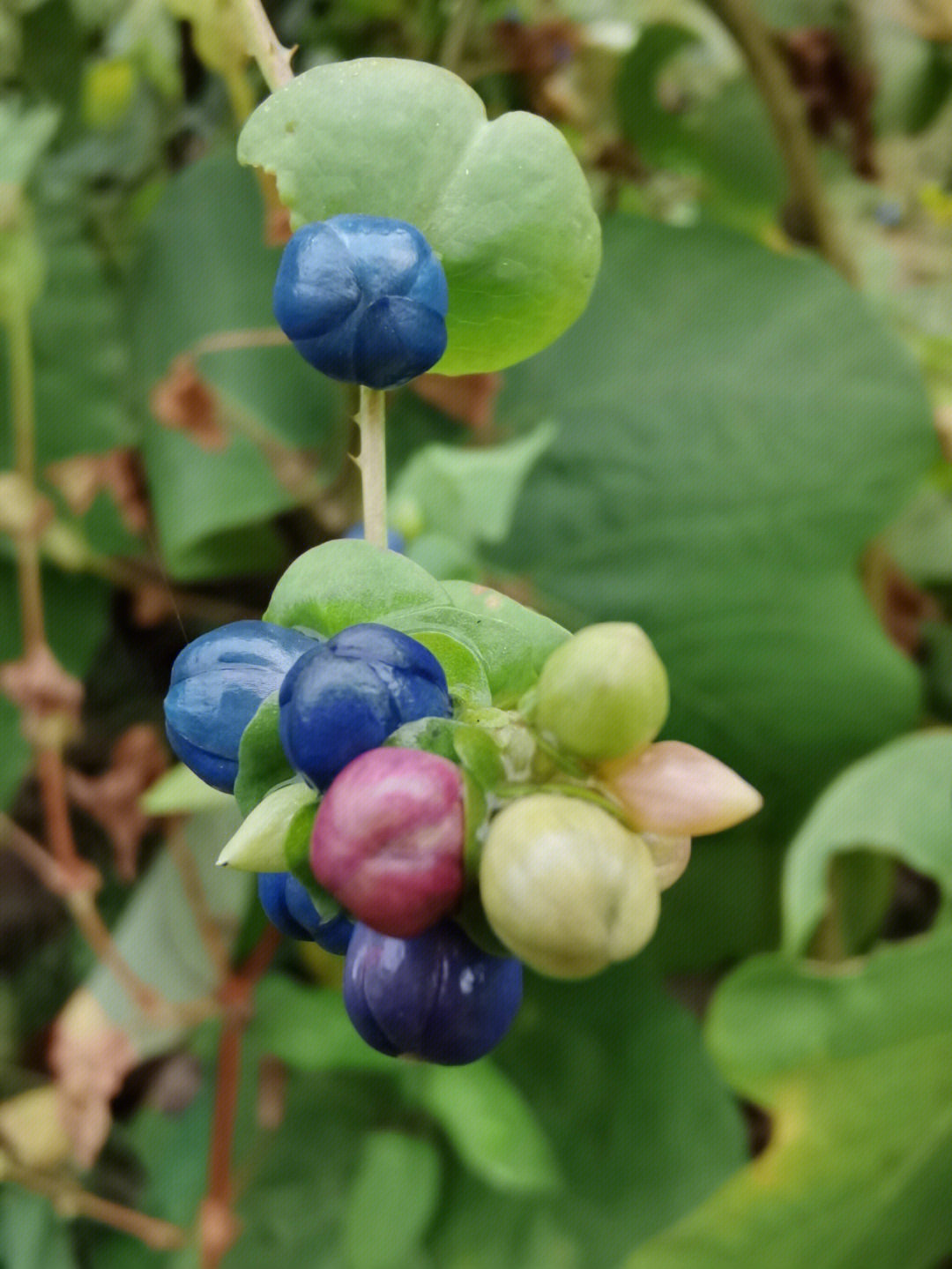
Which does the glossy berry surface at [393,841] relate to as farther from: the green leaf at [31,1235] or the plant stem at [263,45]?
the green leaf at [31,1235]

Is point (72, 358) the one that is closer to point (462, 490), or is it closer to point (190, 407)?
point (190, 407)

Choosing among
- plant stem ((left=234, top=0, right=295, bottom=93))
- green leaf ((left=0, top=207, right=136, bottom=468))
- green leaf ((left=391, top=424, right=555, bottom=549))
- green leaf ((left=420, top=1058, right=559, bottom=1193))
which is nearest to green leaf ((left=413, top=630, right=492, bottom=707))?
plant stem ((left=234, top=0, right=295, bottom=93))

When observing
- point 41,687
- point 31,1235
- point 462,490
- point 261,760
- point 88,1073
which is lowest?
point 31,1235

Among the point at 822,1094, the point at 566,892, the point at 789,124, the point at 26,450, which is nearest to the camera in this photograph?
the point at 566,892

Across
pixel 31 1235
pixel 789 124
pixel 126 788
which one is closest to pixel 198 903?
pixel 126 788

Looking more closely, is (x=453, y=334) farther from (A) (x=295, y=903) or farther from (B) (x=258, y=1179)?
(B) (x=258, y=1179)

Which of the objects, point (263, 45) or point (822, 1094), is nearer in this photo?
point (263, 45)

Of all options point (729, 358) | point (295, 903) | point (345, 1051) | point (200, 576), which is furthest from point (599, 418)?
point (295, 903)
